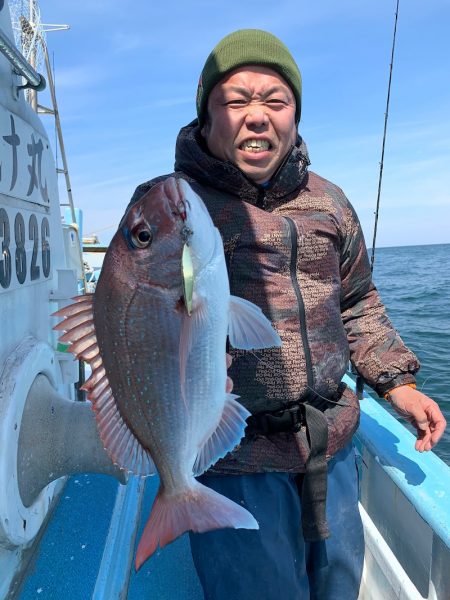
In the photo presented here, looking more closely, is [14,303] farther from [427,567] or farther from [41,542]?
[427,567]

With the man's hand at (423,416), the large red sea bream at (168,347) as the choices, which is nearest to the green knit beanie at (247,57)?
the large red sea bream at (168,347)

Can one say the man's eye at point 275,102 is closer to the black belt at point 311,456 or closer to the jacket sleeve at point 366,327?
the jacket sleeve at point 366,327

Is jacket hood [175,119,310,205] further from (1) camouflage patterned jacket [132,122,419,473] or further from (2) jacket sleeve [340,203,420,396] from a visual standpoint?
(2) jacket sleeve [340,203,420,396]

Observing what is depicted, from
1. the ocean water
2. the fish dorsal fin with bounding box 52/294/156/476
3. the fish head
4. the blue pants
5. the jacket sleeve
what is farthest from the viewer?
the ocean water

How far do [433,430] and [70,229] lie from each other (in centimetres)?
373

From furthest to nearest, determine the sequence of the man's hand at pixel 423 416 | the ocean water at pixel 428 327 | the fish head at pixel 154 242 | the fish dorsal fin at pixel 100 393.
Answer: the ocean water at pixel 428 327
the man's hand at pixel 423 416
the fish dorsal fin at pixel 100 393
the fish head at pixel 154 242

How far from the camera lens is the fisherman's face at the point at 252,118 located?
194 centimetres

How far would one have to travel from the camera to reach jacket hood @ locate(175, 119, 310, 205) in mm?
1978

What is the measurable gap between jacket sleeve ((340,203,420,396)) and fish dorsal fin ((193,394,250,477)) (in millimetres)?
994

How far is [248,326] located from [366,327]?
103cm

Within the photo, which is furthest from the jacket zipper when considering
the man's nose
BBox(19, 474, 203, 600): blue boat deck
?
BBox(19, 474, 203, 600): blue boat deck

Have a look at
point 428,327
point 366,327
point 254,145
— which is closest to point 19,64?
point 254,145

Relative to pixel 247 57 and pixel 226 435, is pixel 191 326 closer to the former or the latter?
pixel 226 435

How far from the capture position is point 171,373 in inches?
55.0
